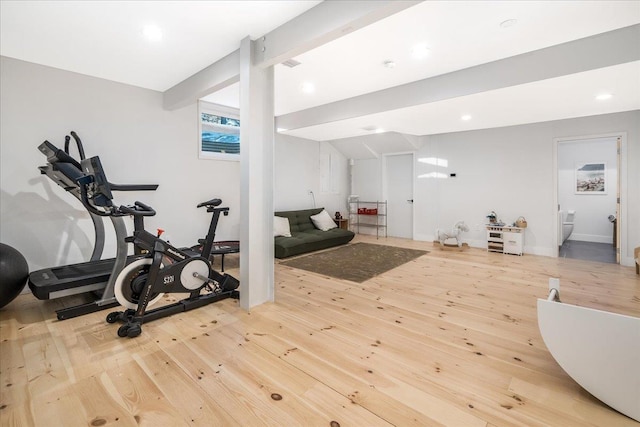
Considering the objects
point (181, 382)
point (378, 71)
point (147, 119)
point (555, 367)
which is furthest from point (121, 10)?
point (555, 367)

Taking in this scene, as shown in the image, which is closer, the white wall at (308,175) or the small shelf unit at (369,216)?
the white wall at (308,175)

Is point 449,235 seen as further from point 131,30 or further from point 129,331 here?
point 131,30

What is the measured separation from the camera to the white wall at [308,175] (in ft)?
21.5

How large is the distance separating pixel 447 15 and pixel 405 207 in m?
5.41

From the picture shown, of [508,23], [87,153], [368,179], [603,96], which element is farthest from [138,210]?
[368,179]

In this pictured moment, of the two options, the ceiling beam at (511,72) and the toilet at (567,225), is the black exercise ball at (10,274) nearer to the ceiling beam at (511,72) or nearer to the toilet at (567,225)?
the ceiling beam at (511,72)

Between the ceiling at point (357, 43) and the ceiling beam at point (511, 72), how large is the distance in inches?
3.5

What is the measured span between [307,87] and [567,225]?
654cm

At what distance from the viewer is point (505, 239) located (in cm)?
566

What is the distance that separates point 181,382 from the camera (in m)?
1.79

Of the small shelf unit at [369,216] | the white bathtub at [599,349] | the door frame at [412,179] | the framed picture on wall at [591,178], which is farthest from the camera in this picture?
the small shelf unit at [369,216]

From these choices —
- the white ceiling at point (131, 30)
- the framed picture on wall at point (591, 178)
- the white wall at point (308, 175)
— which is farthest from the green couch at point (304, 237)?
the framed picture on wall at point (591, 178)

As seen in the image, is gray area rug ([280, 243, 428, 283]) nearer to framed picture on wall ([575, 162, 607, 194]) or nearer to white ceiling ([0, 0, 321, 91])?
white ceiling ([0, 0, 321, 91])

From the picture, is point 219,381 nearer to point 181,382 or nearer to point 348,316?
point 181,382
